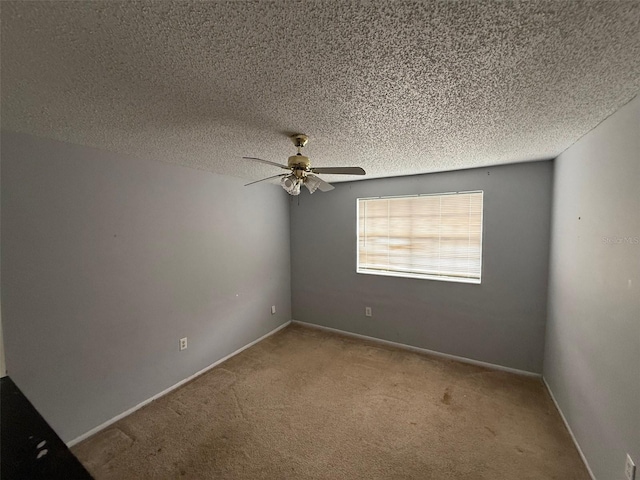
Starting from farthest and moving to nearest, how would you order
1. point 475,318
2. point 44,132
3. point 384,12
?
point 475,318, point 44,132, point 384,12

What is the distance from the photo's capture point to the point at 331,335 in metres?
3.80

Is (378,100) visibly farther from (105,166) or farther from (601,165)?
(105,166)

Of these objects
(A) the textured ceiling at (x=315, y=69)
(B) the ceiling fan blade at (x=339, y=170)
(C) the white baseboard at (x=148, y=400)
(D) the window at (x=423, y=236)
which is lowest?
(C) the white baseboard at (x=148, y=400)

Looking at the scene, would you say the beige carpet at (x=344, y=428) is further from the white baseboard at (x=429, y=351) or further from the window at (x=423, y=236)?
the window at (x=423, y=236)

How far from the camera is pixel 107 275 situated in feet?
6.97

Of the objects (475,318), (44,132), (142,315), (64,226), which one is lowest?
(475,318)

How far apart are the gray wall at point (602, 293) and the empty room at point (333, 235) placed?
0.07 feet

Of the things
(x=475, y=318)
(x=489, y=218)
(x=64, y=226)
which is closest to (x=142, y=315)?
(x=64, y=226)

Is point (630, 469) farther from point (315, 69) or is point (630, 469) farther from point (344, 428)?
point (315, 69)

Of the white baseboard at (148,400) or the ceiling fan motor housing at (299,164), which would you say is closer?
the ceiling fan motor housing at (299,164)

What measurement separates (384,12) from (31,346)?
9.13ft

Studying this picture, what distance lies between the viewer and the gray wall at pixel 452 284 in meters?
2.66

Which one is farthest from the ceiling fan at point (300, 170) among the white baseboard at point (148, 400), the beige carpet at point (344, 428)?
the white baseboard at point (148, 400)

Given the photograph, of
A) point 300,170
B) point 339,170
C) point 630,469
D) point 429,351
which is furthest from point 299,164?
point 429,351
